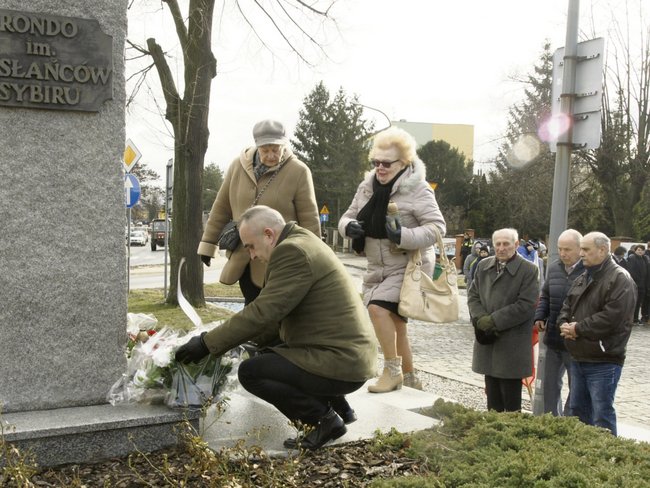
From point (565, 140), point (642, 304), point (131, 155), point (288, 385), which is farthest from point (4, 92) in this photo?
point (642, 304)

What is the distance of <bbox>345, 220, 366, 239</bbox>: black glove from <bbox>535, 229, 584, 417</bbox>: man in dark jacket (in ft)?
5.69

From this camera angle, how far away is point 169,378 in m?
4.12

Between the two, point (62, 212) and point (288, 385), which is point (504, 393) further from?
point (62, 212)

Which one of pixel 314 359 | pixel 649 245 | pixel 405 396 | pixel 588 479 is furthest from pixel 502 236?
pixel 649 245

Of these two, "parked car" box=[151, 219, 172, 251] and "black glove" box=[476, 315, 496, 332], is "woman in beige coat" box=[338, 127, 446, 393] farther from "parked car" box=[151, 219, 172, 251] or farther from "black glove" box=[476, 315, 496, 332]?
"parked car" box=[151, 219, 172, 251]

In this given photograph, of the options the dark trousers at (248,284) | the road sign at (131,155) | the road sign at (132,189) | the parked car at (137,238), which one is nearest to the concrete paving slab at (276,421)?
the dark trousers at (248,284)

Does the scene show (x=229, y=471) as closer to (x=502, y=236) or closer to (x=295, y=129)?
(x=502, y=236)

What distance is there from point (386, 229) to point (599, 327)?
1.68 meters

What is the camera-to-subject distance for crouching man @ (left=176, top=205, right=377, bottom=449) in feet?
12.9

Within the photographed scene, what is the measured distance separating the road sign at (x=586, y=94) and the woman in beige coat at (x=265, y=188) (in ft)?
8.89

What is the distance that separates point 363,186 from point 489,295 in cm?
131

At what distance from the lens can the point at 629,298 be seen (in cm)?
540

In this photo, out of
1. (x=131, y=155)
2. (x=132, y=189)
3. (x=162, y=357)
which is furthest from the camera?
(x=132, y=189)

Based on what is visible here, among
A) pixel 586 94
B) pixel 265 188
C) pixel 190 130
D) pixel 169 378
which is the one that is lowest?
pixel 169 378
